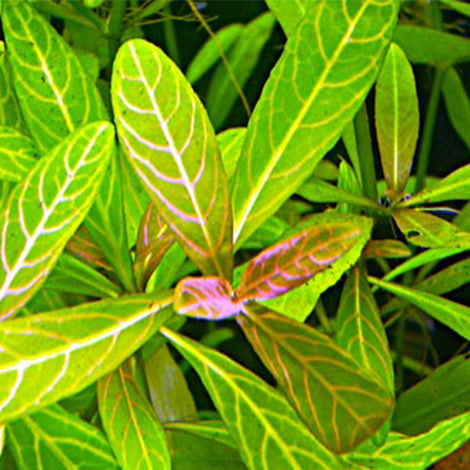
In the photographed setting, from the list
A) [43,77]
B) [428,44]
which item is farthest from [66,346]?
[428,44]

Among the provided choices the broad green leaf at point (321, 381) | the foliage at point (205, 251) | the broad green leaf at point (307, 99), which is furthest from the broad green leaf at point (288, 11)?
the broad green leaf at point (321, 381)

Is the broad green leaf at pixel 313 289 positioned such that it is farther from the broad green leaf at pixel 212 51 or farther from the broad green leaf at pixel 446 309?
the broad green leaf at pixel 212 51

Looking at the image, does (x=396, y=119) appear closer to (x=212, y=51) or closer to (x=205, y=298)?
(x=205, y=298)

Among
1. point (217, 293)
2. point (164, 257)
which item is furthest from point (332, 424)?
point (164, 257)

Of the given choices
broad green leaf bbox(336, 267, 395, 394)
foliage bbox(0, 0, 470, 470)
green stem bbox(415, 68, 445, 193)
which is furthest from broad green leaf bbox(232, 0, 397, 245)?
green stem bbox(415, 68, 445, 193)

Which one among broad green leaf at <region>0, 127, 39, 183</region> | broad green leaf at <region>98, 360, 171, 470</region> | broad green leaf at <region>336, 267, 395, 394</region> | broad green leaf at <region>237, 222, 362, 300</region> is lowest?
broad green leaf at <region>98, 360, 171, 470</region>

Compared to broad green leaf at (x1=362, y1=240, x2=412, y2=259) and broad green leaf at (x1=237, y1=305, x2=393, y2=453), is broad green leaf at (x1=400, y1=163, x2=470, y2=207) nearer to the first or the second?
broad green leaf at (x1=362, y1=240, x2=412, y2=259)

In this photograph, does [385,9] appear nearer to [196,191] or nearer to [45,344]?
[196,191]

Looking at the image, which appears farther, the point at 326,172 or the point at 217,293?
the point at 326,172
